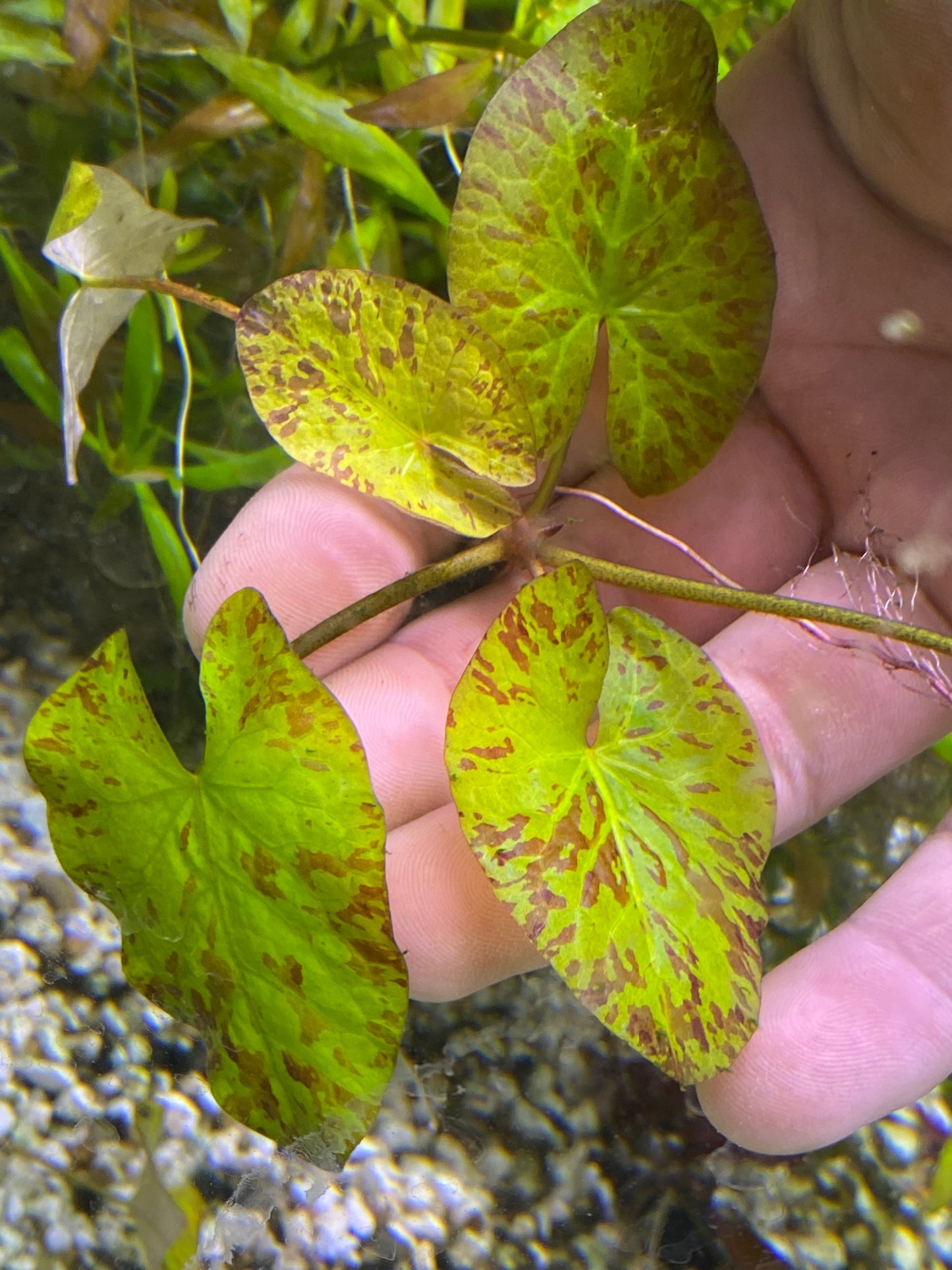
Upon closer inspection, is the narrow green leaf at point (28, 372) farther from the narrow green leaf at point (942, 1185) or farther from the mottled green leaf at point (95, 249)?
the narrow green leaf at point (942, 1185)

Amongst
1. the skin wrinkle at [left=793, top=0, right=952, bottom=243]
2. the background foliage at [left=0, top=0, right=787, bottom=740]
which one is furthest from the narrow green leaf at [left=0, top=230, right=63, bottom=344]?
the skin wrinkle at [left=793, top=0, right=952, bottom=243]

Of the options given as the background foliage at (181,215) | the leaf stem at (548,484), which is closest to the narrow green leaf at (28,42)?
the background foliage at (181,215)

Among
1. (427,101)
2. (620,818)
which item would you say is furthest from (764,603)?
(427,101)

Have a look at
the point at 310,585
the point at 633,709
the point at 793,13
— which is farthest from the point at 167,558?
the point at 793,13

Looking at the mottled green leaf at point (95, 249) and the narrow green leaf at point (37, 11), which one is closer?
the mottled green leaf at point (95, 249)

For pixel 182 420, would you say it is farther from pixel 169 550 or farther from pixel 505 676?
pixel 505 676

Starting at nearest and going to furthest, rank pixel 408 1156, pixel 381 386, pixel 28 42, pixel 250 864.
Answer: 1. pixel 250 864
2. pixel 381 386
3. pixel 408 1156
4. pixel 28 42
